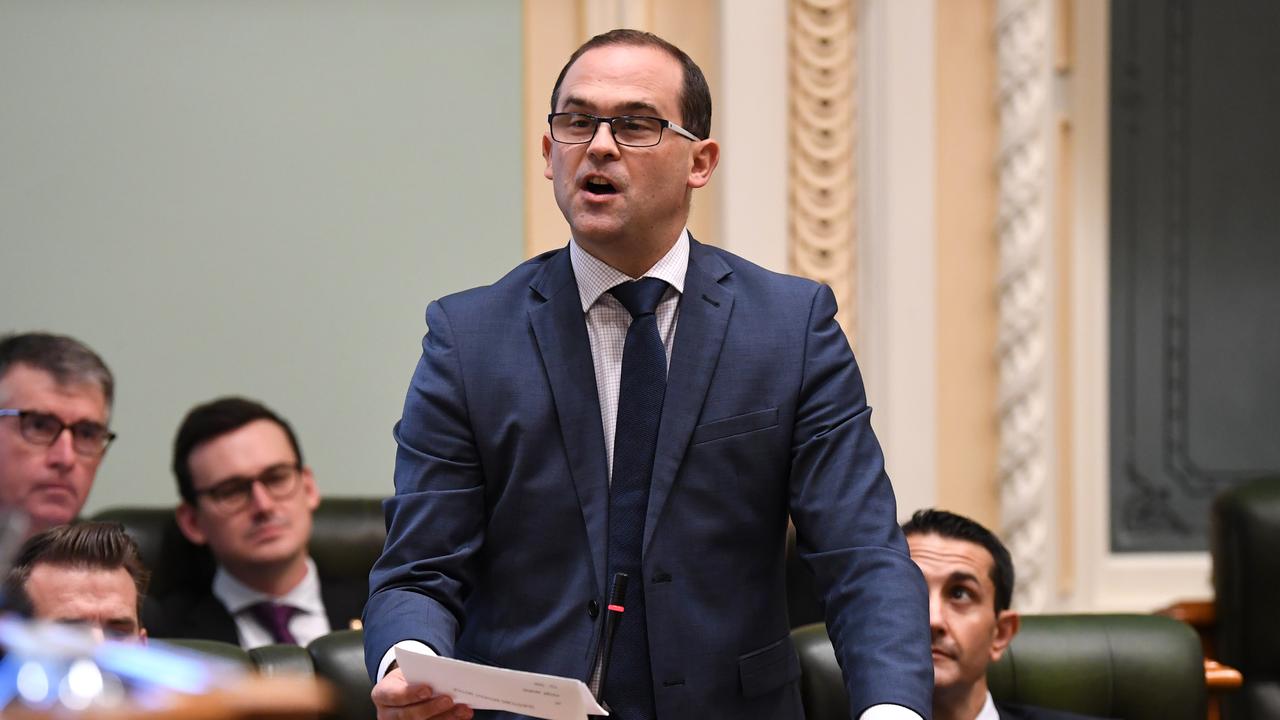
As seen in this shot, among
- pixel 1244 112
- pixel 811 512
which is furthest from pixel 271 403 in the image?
pixel 1244 112

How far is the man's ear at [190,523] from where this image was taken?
325 centimetres

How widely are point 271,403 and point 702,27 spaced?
1504 mm

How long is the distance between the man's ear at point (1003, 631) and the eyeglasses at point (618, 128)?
1213mm

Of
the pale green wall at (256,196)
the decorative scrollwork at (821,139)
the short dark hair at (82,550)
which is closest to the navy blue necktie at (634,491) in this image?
the short dark hair at (82,550)

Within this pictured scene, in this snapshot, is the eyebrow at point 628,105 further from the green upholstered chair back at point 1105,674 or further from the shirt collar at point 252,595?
the shirt collar at point 252,595

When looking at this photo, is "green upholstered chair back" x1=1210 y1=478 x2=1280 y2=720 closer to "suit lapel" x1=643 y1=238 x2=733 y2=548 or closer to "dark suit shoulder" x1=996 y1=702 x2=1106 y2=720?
"dark suit shoulder" x1=996 y1=702 x2=1106 y2=720

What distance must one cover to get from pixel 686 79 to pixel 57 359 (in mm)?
1794

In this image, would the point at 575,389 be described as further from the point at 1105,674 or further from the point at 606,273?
the point at 1105,674

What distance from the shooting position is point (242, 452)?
325cm

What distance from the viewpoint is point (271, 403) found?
394 cm

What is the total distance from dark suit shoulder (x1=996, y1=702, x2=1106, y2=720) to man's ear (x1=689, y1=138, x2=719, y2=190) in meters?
1.19

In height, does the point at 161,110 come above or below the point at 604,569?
above

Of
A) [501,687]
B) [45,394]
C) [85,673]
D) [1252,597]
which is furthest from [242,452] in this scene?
[85,673]

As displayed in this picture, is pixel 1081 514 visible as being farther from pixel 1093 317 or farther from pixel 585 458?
pixel 585 458
